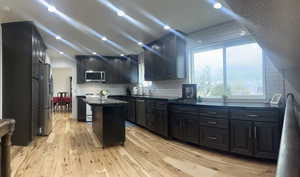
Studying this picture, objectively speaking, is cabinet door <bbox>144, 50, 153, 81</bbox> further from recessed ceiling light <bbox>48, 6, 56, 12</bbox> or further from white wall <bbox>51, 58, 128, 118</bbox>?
recessed ceiling light <bbox>48, 6, 56, 12</bbox>

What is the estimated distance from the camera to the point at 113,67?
7680 millimetres

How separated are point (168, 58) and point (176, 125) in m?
1.71

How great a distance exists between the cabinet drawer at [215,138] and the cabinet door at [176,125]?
1.80 ft

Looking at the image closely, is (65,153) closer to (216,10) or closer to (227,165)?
(227,165)

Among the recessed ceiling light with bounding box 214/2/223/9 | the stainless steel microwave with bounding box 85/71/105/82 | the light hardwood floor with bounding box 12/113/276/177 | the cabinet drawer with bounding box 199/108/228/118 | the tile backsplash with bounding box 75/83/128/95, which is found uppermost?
the recessed ceiling light with bounding box 214/2/223/9

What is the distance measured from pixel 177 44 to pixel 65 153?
331 cm

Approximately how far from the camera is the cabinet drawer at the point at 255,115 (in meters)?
2.76

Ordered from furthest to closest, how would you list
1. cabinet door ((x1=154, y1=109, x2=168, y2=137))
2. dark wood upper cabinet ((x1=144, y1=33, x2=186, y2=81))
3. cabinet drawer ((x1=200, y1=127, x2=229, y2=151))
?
dark wood upper cabinet ((x1=144, y1=33, x2=186, y2=81)), cabinet door ((x1=154, y1=109, x2=168, y2=137)), cabinet drawer ((x1=200, y1=127, x2=229, y2=151))

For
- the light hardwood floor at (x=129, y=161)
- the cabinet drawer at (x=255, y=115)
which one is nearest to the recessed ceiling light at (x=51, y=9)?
the light hardwood floor at (x=129, y=161)

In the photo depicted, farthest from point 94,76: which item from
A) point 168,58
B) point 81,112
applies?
point 168,58

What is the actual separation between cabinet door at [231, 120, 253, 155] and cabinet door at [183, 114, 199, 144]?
0.68 metres

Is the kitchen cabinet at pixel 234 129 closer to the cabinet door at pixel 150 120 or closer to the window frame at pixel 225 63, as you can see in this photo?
the window frame at pixel 225 63

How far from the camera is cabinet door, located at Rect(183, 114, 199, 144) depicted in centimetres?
358

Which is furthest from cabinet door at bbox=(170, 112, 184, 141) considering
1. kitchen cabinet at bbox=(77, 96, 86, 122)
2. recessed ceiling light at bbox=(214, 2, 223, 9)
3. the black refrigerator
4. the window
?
kitchen cabinet at bbox=(77, 96, 86, 122)
